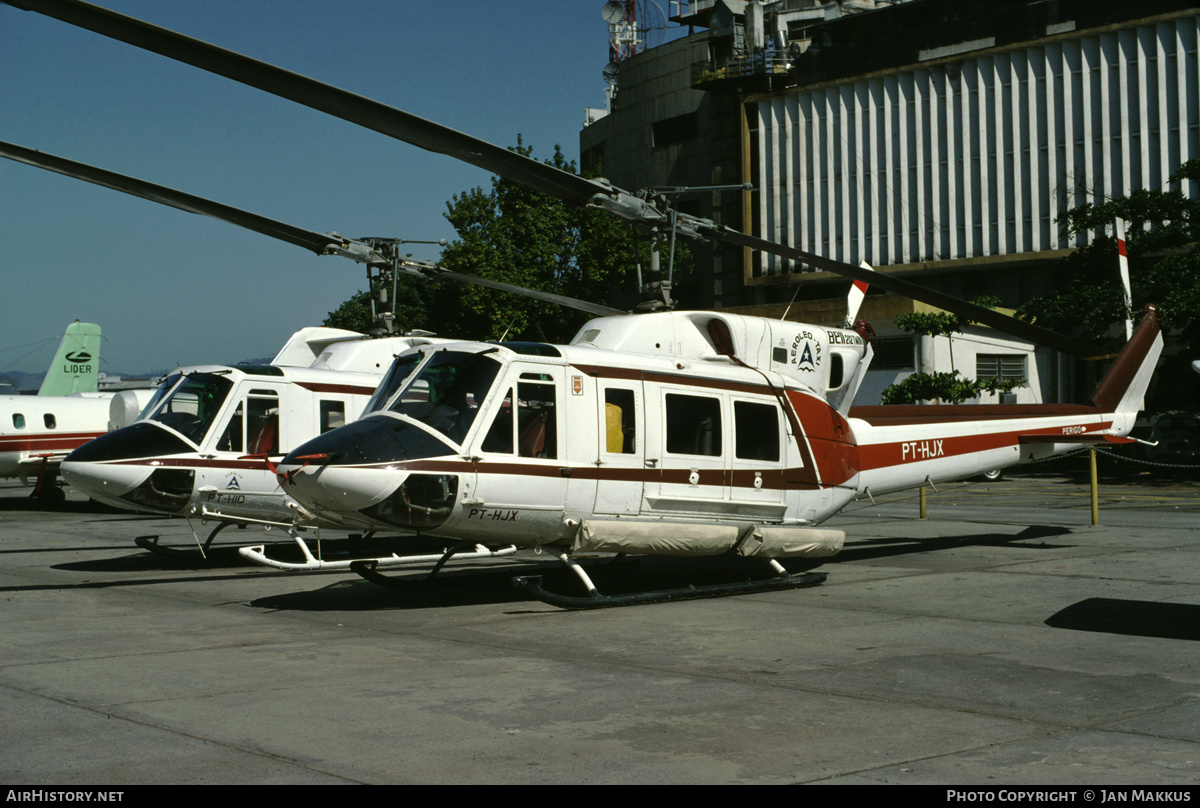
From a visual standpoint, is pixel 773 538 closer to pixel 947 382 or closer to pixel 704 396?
pixel 704 396

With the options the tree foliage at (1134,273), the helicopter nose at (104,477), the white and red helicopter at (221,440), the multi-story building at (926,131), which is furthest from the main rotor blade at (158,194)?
the multi-story building at (926,131)

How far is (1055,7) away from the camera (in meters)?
43.6

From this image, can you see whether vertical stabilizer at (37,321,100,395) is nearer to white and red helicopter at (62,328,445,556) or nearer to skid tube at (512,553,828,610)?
white and red helicopter at (62,328,445,556)

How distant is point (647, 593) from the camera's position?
1083cm

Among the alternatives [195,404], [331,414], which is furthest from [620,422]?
[195,404]

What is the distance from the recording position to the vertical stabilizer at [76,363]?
38.3 m

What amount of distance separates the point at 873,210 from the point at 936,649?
42053 millimetres

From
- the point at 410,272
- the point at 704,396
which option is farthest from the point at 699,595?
the point at 410,272

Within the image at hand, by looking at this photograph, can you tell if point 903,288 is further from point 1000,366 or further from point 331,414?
point 1000,366

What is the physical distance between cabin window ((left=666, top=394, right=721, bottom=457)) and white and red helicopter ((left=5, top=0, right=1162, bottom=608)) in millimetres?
17

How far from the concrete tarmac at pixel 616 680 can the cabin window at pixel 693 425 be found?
1.55m

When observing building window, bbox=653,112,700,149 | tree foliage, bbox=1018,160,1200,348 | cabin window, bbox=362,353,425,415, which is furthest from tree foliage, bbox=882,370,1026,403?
building window, bbox=653,112,700,149

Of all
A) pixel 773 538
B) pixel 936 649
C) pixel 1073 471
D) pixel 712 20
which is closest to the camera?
pixel 936 649

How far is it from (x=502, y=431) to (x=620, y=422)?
1.29 m
